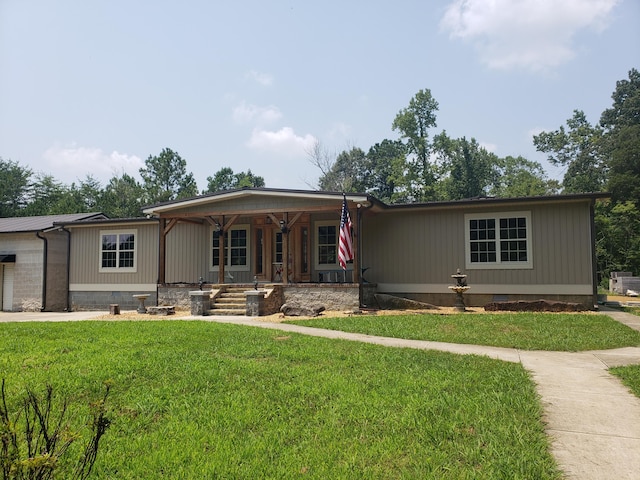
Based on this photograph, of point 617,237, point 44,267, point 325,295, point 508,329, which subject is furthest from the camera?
point 617,237

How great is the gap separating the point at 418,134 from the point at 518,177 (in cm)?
1515

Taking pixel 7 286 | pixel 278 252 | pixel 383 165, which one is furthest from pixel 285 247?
pixel 383 165

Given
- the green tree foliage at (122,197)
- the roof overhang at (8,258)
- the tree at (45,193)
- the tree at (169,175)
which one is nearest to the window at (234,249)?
the roof overhang at (8,258)

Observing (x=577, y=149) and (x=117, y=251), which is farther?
(x=577, y=149)

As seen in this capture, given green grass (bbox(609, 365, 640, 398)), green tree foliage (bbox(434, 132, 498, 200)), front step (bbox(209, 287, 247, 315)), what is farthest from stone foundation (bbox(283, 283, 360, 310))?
green tree foliage (bbox(434, 132, 498, 200))

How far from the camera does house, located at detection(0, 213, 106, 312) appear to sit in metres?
17.4

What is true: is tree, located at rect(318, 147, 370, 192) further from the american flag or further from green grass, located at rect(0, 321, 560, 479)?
green grass, located at rect(0, 321, 560, 479)

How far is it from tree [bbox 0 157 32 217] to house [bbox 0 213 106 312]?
86.7ft

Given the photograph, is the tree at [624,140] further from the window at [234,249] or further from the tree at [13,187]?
the tree at [13,187]

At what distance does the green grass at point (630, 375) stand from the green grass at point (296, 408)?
1045 mm

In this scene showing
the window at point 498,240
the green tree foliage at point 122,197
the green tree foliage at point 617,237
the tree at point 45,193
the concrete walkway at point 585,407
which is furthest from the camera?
the green tree foliage at point 122,197

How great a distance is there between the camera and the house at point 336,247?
13375 mm

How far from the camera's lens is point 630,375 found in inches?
215

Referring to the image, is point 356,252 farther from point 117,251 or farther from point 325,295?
point 117,251
